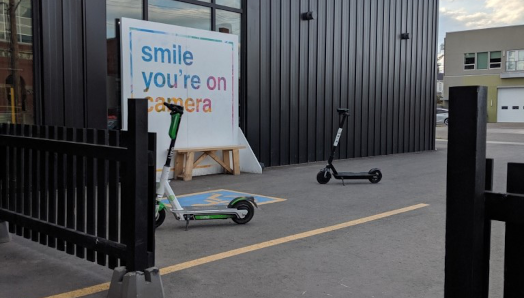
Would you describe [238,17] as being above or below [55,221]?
above

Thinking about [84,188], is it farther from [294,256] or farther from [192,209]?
[294,256]

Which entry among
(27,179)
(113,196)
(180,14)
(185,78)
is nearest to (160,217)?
(27,179)

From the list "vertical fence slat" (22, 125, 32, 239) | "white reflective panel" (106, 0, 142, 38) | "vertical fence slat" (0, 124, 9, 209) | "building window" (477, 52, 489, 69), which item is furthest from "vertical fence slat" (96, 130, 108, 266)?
"building window" (477, 52, 489, 69)

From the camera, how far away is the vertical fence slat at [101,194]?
3955 millimetres

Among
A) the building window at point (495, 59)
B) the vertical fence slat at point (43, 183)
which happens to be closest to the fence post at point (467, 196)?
the vertical fence slat at point (43, 183)

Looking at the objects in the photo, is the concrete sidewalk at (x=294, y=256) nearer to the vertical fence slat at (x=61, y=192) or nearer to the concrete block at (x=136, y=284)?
the concrete block at (x=136, y=284)

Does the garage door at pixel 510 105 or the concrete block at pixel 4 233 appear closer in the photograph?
the concrete block at pixel 4 233

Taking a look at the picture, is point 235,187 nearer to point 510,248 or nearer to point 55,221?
point 55,221

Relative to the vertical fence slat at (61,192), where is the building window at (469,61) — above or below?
above

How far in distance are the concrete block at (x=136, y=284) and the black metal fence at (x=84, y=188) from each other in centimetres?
7

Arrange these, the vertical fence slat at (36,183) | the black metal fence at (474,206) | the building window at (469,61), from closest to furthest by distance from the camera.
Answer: the black metal fence at (474,206) → the vertical fence slat at (36,183) → the building window at (469,61)

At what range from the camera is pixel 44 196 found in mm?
4594

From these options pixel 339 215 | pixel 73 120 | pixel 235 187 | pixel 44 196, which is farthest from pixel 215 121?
pixel 44 196

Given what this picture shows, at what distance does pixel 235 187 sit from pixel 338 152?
16.8 feet
